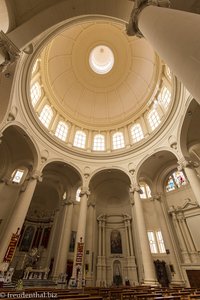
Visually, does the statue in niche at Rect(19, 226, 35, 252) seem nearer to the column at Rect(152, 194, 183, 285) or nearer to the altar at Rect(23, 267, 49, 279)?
the altar at Rect(23, 267, 49, 279)

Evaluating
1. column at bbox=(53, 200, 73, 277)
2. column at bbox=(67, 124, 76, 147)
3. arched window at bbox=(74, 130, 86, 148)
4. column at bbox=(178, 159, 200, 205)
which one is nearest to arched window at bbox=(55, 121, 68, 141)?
column at bbox=(67, 124, 76, 147)

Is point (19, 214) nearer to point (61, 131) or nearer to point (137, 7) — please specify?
point (61, 131)

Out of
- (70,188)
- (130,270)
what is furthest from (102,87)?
(130,270)

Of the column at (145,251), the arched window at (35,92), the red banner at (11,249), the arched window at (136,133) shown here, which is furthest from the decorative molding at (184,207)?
the arched window at (35,92)

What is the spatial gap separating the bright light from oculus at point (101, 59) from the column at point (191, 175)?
16.5m

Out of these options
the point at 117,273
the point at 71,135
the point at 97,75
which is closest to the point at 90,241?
the point at 117,273

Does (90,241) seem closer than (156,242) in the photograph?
No

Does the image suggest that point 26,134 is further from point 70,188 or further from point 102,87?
point 102,87

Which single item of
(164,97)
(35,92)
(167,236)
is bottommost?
(167,236)

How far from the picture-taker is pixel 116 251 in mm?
16453

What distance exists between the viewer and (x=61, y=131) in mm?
19000

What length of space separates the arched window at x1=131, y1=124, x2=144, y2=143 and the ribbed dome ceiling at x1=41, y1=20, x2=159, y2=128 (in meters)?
1.87

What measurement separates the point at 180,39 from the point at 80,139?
57.9 feet

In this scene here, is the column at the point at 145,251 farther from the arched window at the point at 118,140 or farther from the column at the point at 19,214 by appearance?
the column at the point at 19,214
